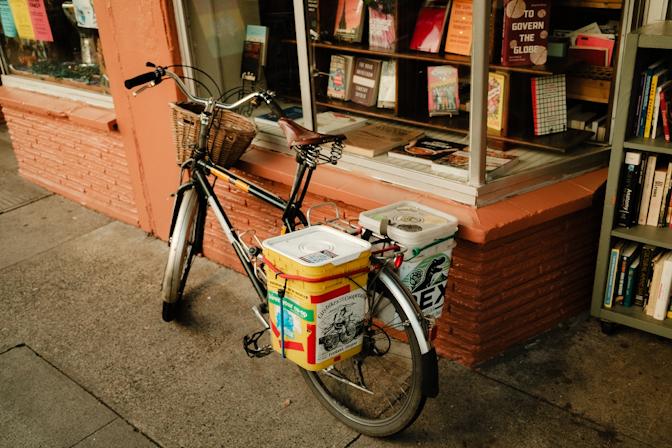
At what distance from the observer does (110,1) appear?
14.6 feet

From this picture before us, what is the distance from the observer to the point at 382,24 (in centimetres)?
388

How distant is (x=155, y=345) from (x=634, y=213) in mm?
2669

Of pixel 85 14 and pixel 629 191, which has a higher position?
pixel 85 14

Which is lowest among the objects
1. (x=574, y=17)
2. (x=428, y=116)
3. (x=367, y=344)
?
(x=367, y=344)

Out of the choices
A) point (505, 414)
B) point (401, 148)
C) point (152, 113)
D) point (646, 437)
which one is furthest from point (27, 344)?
point (646, 437)

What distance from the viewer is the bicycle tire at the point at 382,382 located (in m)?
2.76

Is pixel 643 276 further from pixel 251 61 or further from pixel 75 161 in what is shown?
pixel 75 161

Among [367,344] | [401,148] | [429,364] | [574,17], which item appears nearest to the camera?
[429,364]

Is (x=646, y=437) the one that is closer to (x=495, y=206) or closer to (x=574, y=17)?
(x=495, y=206)

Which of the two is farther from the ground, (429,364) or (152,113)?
(152,113)

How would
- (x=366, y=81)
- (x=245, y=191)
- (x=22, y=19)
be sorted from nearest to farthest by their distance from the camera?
(x=245, y=191), (x=366, y=81), (x=22, y=19)

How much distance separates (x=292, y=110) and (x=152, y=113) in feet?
3.47

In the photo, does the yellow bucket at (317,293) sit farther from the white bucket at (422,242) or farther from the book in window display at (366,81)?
the book in window display at (366,81)

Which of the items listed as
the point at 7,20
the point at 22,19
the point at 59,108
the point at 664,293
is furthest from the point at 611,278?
the point at 7,20
